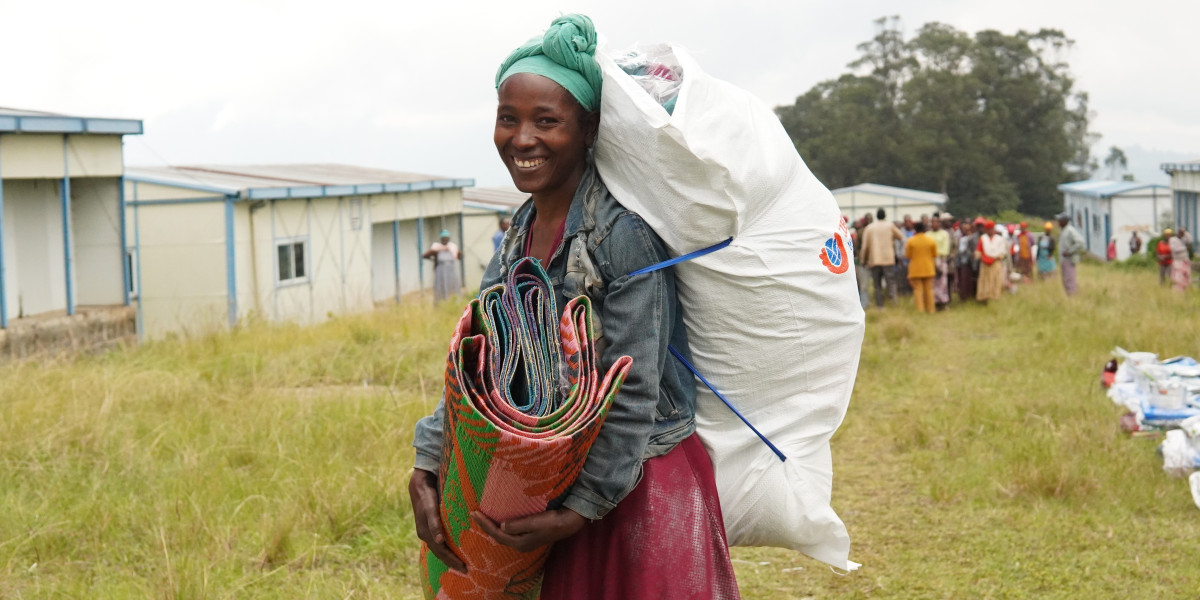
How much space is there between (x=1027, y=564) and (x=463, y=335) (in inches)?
120

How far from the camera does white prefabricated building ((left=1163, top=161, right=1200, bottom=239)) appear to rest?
24.3 m

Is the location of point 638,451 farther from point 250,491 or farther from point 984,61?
point 984,61

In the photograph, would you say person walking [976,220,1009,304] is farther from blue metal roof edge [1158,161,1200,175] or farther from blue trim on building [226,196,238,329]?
blue metal roof edge [1158,161,1200,175]

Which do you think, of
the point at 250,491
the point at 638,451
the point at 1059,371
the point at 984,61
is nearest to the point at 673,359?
the point at 638,451

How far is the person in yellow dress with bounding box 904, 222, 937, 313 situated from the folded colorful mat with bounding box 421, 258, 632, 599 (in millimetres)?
12153

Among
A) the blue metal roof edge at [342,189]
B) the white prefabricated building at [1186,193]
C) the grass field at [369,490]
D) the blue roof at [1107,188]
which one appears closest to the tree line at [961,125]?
the blue roof at [1107,188]

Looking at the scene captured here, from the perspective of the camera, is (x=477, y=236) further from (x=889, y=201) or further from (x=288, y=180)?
(x=889, y=201)

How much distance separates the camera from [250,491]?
4.65m

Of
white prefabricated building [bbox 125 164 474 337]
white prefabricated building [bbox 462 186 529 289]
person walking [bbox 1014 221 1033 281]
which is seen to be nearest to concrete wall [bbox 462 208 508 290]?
white prefabricated building [bbox 462 186 529 289]

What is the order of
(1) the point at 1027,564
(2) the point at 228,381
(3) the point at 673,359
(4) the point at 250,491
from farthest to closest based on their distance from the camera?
1. (2) the point at 228,381
2. (4) the point at 250,491
3. (1) the point at 1027,564
4. (3) the point at 673,359

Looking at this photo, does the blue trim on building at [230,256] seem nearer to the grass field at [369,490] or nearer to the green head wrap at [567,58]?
the grass field at [369,490]

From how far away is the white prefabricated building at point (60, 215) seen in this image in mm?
10516

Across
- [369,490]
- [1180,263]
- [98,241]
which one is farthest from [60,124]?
[1180,263]

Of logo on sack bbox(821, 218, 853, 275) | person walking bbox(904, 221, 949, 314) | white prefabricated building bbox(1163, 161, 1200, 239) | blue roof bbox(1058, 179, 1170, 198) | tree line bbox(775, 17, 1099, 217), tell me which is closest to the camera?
logo on sack bbox(821, 218, 853, 275)
